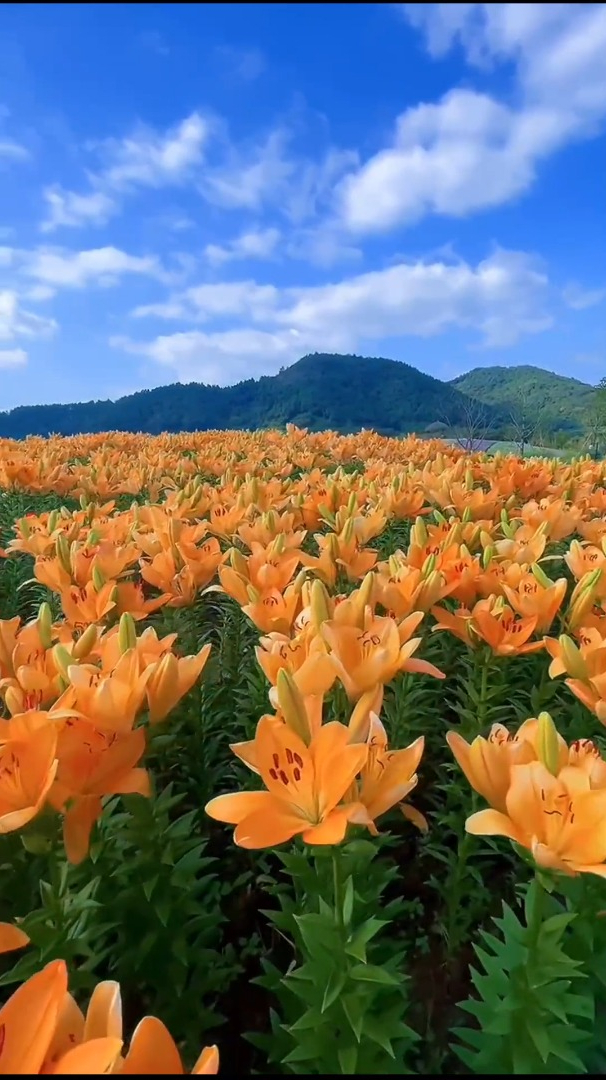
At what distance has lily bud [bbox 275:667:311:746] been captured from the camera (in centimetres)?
94

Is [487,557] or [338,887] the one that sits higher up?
[487,557]

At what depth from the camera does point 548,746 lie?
934 mm

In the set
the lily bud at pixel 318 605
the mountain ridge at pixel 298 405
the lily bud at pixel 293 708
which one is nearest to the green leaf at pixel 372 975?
the lily bud at pixel 293 708

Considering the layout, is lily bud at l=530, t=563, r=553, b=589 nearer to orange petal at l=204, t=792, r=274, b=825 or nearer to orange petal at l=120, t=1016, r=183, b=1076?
orange petal at l=204, t=792, r=274, b=825

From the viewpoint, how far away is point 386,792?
3.08ft

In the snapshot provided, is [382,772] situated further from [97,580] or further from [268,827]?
[97,580]

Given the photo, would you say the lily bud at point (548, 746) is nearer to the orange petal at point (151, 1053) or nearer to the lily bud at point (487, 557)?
the orange petal at point (151, 1053)

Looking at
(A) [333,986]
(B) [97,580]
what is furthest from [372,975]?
(B) [97,580]

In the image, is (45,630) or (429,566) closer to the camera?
(45,630)

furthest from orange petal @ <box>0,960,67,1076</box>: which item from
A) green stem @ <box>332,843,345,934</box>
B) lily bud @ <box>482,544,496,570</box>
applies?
lily bud @ <box>482,544,496,570</box>

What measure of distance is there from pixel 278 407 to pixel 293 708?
37.0m

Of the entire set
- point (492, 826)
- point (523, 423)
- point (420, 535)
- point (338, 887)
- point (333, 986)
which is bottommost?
point (333, 986)

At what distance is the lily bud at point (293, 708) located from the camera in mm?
943

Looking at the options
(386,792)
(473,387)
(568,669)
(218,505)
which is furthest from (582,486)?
(473,387)
